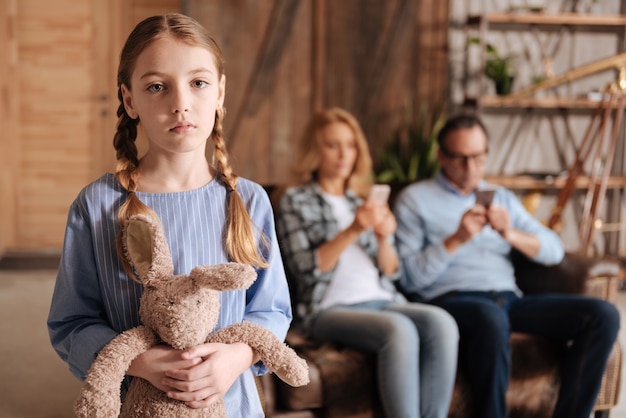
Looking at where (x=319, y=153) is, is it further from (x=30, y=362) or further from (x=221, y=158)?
(x=30, y=362)

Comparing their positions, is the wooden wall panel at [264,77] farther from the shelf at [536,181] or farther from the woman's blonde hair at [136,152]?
the woman's blonde hair at [136,152]

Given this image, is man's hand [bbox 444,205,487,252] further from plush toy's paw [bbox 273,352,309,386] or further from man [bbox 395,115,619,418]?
plush toy's paw [bbox 273,352,309,386]

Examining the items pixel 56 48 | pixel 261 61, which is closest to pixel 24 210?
pixel 56 48

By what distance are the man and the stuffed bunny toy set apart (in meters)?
1.45

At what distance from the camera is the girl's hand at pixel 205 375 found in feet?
3.27

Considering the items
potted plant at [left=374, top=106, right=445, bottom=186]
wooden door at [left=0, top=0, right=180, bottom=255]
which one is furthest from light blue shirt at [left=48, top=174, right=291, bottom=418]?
wooden door at [left=0, top=0, right=180, bottom=255]

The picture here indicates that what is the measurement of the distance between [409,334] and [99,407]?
1.41m

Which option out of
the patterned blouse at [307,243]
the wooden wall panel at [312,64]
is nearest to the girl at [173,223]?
the patterned blouse at [307,243]

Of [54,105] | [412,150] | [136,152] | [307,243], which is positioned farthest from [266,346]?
[54,105]

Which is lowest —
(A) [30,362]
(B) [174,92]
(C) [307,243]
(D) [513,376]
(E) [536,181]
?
(A) [30,362]

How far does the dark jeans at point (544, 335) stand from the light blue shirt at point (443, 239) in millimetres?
130

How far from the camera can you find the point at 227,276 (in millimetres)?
927

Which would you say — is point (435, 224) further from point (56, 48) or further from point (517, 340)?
point (56, 48)

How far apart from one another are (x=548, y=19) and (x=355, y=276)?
296cm
